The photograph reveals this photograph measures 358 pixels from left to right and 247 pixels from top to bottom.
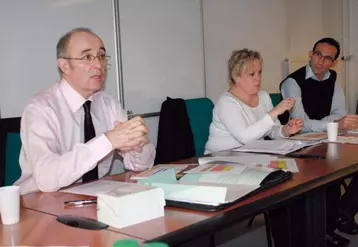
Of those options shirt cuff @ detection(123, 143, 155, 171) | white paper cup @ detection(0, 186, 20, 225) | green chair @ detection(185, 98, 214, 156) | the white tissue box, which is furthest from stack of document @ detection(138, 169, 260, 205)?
green chair @ detection(185, 98, 214, 156)

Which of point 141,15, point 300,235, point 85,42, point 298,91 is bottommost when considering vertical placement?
point 300,235

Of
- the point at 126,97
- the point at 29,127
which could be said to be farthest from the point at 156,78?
the point at 29,127

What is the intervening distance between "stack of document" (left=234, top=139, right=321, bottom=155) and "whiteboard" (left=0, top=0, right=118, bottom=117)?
1.25 m

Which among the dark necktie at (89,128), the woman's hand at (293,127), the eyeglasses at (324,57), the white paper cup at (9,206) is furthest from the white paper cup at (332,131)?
the white paper cup at (9,206)

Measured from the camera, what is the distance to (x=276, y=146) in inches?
84.5

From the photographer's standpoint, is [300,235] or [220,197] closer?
[220,197]

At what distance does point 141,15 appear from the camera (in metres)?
3.17

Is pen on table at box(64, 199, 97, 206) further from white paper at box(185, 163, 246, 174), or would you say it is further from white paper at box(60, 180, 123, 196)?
white paper at box(185, 163, 246, 174)

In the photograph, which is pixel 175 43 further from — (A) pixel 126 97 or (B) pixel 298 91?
(B) pixel 298 91

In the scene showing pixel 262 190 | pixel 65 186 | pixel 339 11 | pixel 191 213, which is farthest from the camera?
pixel 339 11

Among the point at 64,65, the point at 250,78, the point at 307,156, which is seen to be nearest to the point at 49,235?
the point at 64,65

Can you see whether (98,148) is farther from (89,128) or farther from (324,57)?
(324,57)

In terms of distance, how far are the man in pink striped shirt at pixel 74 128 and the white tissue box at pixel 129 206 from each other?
393mm

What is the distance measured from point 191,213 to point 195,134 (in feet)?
5.77
